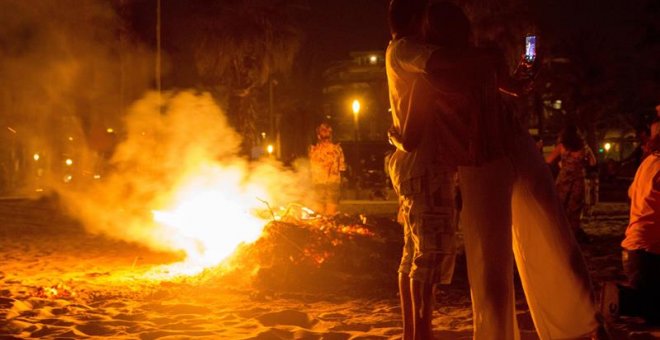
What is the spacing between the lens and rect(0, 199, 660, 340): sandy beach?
489 centimetres

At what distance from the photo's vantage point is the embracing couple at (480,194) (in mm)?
3033

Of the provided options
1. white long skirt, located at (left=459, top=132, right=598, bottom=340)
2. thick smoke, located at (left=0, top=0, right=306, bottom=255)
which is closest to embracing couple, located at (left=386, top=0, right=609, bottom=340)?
white long skirt, located at (left=459, top=132, right=598, bottom=340)

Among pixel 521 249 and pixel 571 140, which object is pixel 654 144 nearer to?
pixel 521 249

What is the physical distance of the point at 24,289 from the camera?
662cm

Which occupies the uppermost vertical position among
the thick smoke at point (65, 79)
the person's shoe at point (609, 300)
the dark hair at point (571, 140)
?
the thick smoke at point (65, 79)

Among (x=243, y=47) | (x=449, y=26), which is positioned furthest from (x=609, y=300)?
(x=243, y=47)

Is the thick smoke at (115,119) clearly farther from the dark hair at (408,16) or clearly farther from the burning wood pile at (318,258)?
the dark hair at (408,16)

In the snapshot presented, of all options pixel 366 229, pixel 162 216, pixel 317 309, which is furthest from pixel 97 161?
pixel 317 309

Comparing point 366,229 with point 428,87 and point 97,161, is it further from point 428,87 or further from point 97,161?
point 97,161

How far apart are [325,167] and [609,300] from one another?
886 cm

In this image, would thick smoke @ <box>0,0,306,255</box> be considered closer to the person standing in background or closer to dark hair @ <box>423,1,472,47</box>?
the person standing in background

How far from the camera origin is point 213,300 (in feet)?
20.5

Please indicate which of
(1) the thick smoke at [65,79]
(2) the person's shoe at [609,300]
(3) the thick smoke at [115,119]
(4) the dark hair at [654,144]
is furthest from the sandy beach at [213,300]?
(1) the thick smoke at [65,79]

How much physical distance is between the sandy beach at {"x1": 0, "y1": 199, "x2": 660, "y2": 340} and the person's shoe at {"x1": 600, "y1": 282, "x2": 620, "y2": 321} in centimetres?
12
